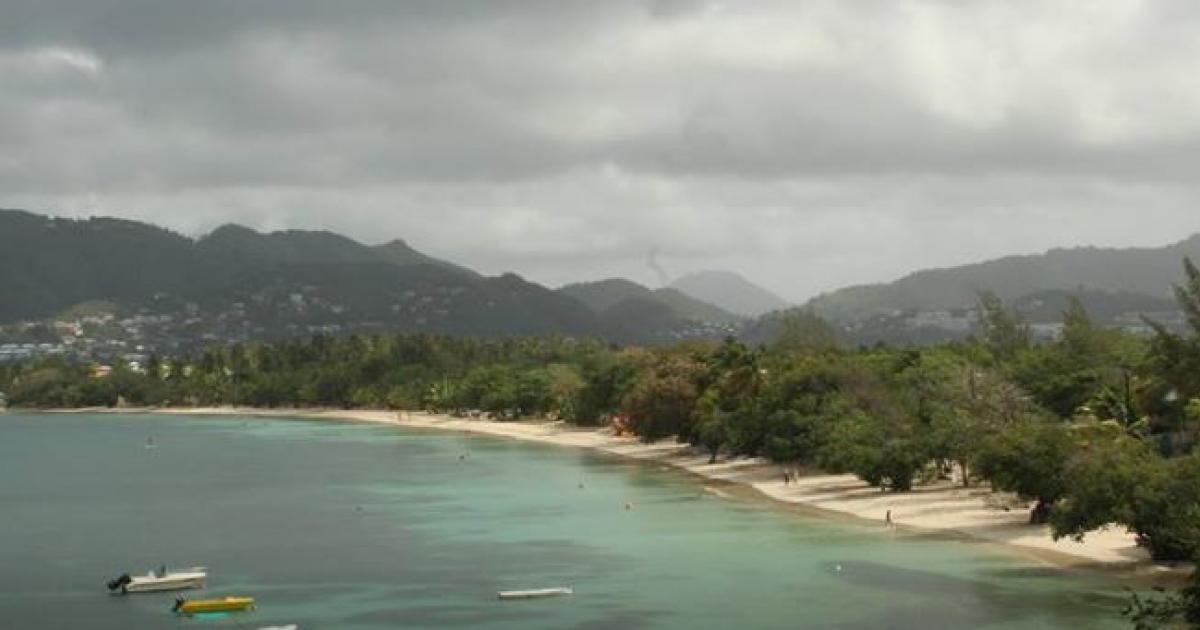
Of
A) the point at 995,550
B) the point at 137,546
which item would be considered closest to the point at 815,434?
the point at 995,550

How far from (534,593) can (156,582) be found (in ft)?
56.5

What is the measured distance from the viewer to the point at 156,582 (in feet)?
192

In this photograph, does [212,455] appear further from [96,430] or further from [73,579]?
[73,579]

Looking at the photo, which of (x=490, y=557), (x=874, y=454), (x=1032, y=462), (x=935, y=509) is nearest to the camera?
(x=1032, y=462)

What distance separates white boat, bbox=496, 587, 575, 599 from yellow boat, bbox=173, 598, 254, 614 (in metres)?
10.2

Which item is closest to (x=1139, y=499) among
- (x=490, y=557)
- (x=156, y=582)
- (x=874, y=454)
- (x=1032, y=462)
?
(x=1032, y=462)

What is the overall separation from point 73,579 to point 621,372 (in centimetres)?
8957

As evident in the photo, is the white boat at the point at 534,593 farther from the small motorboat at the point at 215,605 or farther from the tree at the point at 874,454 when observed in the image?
the tree at the point at 874,454

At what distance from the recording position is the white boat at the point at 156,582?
58406mm

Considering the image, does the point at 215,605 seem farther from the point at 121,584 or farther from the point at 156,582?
the point at 121,584

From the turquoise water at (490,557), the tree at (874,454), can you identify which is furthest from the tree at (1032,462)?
the tree at (874,454)

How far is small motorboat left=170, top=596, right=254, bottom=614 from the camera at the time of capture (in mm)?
53406

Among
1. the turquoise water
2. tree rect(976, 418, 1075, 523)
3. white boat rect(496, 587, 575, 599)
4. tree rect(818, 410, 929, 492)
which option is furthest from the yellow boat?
tree rect(818, 410, 929, 492)

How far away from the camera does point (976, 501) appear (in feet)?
248
